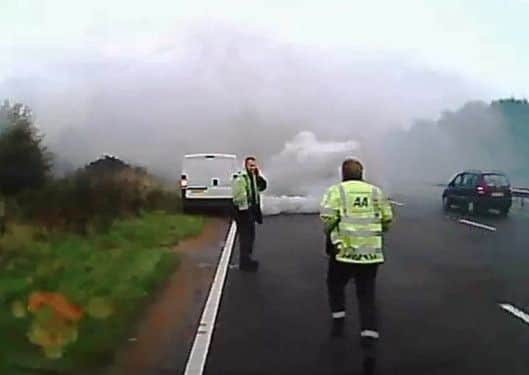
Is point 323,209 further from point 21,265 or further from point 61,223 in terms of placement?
point 61,223

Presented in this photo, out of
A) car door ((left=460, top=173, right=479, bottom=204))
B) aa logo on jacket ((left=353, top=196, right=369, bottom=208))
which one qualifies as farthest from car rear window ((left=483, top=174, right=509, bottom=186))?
aa logo on jacket ((left=353, top=196, right=369, bottom=208))

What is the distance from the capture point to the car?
33719mm

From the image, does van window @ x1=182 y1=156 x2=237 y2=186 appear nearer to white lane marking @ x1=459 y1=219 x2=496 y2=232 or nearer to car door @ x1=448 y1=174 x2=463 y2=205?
white lane marking @ x1=459 y1=219 x2=496 y2=232

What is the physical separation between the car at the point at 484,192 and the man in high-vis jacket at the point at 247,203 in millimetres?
19658

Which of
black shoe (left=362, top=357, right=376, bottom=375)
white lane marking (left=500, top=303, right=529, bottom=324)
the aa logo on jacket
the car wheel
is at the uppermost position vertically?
the aa logo on jacket

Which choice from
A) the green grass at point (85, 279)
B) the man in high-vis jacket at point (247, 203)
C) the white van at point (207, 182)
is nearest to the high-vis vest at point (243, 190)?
the man in high-vis jacket at point (247, 203)

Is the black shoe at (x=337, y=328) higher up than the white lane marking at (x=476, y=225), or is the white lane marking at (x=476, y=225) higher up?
the black shoe at (x=337, y=328)

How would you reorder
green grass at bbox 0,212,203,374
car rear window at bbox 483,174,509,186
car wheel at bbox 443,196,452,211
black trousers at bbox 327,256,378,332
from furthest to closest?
car wheel at bbox 443,196,452,211 < car rear window at bbox 483,174,509,186 < black trousers at bbox 327,256,378,332 < green grass at bbox 0,212,203,374

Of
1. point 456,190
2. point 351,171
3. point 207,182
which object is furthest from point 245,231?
point 456,190

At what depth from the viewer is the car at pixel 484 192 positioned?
3372cm

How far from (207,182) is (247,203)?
15851mm

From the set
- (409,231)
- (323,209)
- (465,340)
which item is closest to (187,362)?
(323,209)

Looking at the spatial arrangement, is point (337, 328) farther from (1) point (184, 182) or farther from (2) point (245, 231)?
(1) point (184, 182)

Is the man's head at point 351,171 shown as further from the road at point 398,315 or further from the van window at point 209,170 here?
the van window at point 209,170
